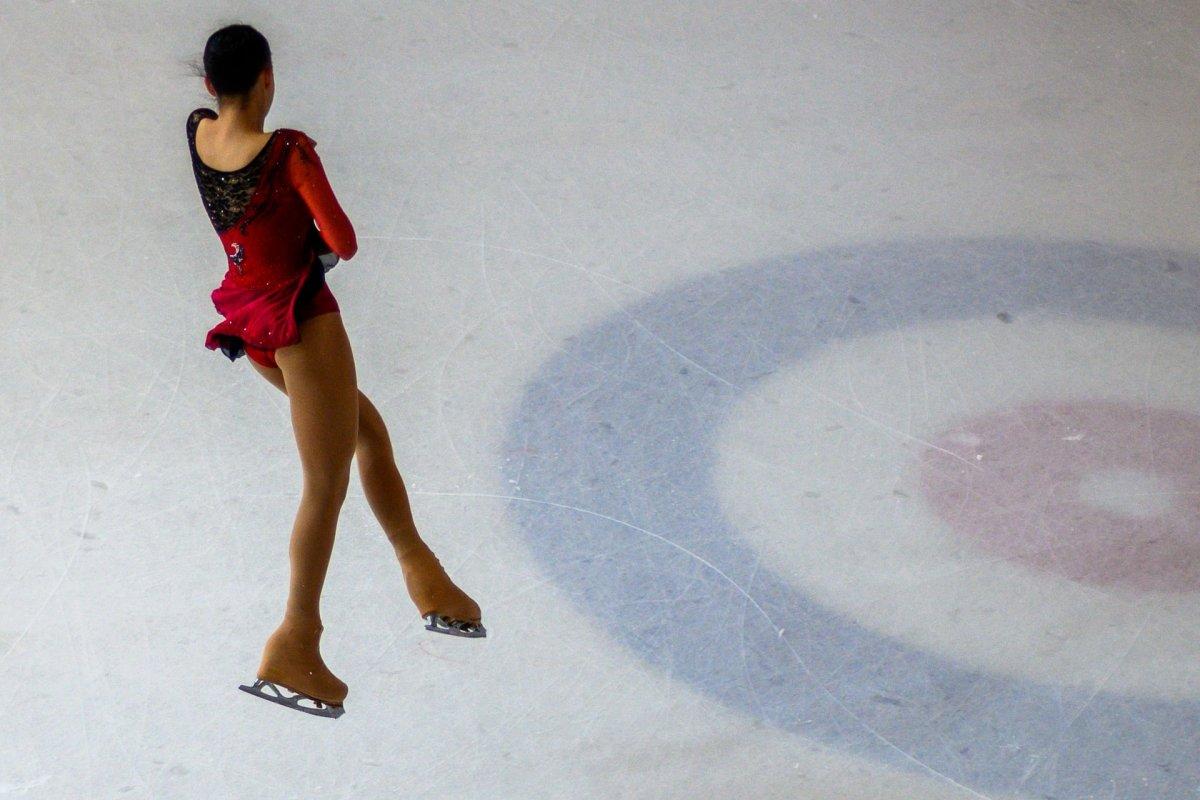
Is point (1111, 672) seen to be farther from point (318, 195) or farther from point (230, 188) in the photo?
point (230, 188)

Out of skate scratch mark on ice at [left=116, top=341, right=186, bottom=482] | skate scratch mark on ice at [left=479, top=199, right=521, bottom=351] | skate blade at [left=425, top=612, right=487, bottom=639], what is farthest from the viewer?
skate scratch mark on ice at [left=479, top=199, right=521, bottom=351]

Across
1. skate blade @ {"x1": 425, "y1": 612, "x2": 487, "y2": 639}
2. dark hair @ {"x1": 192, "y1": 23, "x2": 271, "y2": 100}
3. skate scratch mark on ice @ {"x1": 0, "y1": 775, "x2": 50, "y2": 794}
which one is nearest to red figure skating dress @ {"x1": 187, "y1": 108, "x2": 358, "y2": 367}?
dark hair @ {"x1": 192, "y1": 23, "x2": 271, "y2": 100}

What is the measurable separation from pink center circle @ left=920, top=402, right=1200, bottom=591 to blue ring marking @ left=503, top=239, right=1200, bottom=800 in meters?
0.39

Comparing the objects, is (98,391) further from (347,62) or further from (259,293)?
(259,293)

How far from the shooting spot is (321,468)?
8.36 feet

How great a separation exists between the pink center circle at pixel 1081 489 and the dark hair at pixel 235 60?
8.36 ft

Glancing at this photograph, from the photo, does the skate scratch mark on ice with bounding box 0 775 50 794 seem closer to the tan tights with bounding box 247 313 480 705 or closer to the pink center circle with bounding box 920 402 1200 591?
the tan tights with bounding box 247 313 480 705

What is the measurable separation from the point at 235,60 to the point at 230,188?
0.73 feet

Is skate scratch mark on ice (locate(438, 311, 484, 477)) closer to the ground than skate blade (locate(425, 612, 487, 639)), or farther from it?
closer to the ground

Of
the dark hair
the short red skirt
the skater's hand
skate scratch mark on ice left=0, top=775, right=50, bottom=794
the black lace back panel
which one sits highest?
the dark hair

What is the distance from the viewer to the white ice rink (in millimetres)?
3787

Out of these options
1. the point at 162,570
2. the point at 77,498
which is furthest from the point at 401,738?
the point at 77,498

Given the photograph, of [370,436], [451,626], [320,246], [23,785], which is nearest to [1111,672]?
[451,626]

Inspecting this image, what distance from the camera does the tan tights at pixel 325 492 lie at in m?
2.52
